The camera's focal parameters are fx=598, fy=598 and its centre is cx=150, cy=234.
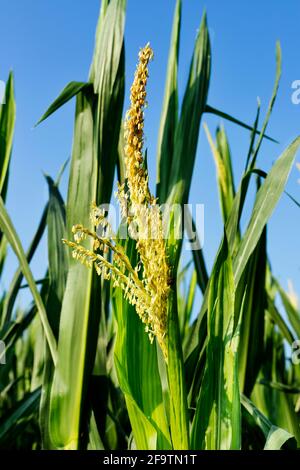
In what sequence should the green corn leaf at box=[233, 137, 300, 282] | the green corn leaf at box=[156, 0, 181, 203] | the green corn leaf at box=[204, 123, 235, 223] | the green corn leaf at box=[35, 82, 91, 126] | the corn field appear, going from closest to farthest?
the corn field < the green corn leaf at box=[233, 137, 300, 282] < the green corn leaf at box=[35, 82, 91, 126] < the green corn leaf at box=[156, 0, 181, 203] < the green corn leaf at box=[204, 123, 235, 223]

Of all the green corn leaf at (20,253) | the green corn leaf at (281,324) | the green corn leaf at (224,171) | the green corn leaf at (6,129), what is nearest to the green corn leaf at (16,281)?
the green corn leaf at (6,129)

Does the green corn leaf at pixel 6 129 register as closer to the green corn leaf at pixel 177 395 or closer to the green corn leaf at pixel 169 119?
the green corn leaf at pixel 169 119

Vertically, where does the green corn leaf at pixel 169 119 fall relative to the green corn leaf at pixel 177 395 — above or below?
above

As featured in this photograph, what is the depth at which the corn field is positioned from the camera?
54cm

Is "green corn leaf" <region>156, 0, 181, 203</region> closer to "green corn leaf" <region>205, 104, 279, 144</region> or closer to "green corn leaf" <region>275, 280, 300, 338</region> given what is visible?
"green corn leaf" <region>205, 104, 279, 144</region>

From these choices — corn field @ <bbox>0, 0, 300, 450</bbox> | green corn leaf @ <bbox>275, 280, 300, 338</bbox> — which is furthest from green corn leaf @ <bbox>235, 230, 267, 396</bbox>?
green corn leaf @ <bbox>275, 280, 300, 338</bbox>

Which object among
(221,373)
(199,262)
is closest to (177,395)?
(221,373)

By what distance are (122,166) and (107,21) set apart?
23cm

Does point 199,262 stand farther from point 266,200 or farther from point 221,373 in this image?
point 221,373

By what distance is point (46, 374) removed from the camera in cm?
86

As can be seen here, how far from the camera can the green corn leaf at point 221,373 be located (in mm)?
574
